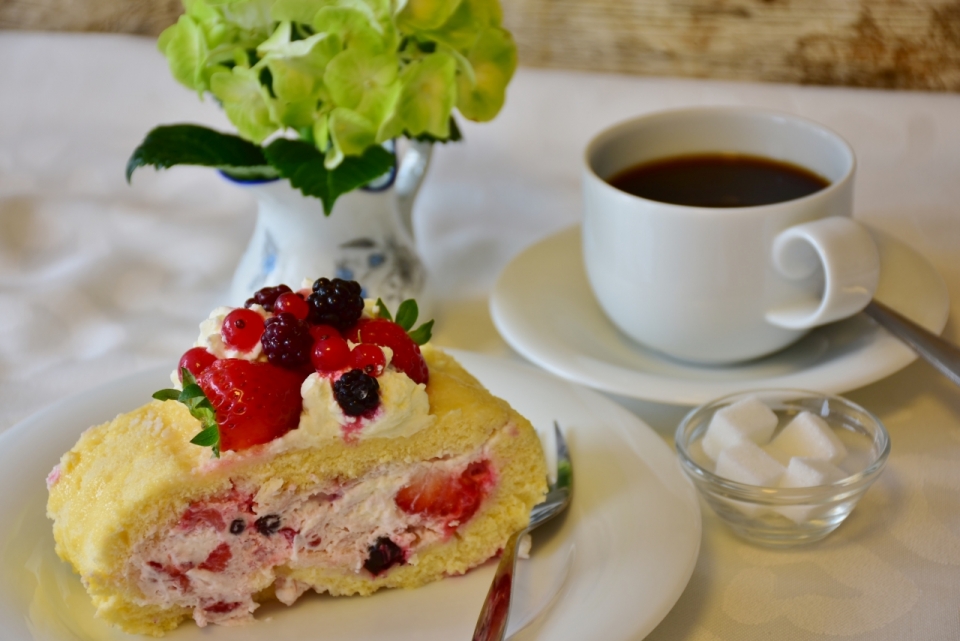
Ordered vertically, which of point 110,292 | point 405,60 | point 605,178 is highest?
point 405,60

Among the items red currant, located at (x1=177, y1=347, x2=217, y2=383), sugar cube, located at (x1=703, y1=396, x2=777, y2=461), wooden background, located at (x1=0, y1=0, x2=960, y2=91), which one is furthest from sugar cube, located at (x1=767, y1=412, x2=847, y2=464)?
wooden background, located at (x1=0, y1=0, x2=960, y2=91)

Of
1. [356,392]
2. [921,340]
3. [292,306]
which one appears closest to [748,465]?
[921,340]

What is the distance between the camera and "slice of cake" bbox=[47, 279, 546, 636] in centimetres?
119

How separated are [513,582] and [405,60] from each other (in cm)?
84

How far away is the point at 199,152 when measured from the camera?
1674mm

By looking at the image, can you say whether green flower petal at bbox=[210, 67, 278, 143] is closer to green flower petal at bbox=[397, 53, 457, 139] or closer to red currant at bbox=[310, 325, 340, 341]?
green flower petal at bbox=[397, 53, 457, 139]

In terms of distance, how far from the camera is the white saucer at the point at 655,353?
1.49 meters

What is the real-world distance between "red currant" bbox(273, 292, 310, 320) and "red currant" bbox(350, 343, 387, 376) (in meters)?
0.10

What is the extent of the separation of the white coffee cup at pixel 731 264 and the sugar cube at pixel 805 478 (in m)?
0.29

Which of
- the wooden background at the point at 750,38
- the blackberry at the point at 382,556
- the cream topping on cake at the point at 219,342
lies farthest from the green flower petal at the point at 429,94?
the wooden background at the point at 750,38

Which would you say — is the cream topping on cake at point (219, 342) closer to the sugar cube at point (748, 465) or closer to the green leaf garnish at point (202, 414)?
the green leaf garnish at point (202, 414)

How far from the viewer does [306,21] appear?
154 centimetres

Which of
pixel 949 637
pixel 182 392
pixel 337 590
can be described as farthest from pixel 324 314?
pixel 949 637

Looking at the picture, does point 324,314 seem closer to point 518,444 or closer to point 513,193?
point 518,444
